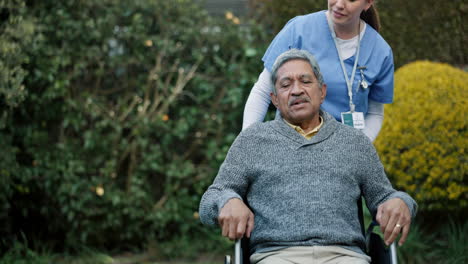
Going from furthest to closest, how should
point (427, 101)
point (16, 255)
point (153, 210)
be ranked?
point (153, 210) → point (16, 255) → point (427, 101)

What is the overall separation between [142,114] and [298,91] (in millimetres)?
2629

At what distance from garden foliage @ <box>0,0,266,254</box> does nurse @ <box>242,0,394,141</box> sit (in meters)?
2.23

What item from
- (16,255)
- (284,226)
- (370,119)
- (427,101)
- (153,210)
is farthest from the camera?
(153,210)

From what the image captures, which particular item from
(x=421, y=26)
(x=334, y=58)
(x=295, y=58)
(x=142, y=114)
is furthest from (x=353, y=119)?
(x=421, y=26)

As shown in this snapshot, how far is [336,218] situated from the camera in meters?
2.38

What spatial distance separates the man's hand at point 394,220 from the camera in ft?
7.50

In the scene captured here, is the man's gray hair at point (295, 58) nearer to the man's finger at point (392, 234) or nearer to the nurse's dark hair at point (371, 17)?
the nurse's dark hair at point (371, 17)

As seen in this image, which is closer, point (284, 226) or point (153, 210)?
point (284, 226)

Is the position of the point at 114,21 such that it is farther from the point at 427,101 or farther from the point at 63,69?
the point at 427,101

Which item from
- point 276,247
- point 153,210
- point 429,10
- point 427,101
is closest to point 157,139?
point 153,210

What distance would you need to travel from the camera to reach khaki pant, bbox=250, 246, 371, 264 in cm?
233

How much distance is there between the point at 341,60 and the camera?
271 centimetres

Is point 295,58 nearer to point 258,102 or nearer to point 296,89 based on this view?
point 296,89

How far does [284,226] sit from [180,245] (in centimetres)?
279
